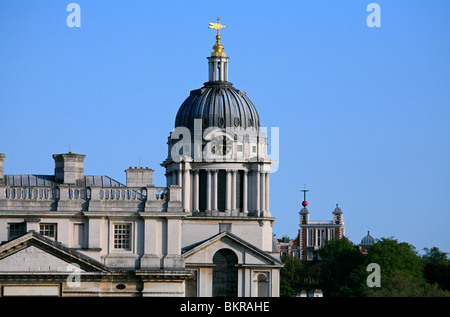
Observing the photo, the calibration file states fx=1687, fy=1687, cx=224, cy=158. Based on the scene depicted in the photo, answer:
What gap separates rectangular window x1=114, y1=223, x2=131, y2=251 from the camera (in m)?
93.4

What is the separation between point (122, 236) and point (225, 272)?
3895 cm

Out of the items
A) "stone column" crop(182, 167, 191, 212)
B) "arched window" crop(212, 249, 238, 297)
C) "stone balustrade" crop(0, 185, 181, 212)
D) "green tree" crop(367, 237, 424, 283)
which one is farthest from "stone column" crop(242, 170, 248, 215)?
"stone balustrade" crop(0, 185, 181, 212)

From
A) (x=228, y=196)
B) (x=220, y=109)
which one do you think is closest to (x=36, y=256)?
(x=228, y=196)

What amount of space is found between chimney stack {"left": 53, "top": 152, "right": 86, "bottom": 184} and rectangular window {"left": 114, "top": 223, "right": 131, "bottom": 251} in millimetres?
5160

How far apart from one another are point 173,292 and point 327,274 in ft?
335

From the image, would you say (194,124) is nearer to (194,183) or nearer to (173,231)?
(194,183)

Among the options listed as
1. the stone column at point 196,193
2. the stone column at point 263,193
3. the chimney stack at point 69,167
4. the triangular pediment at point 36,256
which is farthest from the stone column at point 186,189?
the triangular pediment at point 36,256

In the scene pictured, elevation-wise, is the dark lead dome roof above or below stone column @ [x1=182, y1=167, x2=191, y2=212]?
above

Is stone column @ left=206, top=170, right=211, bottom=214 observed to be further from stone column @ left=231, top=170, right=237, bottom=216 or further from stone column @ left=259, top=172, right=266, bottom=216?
stone column @ left=259, top=172, right=266, bottom=216

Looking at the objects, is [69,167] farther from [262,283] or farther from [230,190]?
[230,190]

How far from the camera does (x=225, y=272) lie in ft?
432

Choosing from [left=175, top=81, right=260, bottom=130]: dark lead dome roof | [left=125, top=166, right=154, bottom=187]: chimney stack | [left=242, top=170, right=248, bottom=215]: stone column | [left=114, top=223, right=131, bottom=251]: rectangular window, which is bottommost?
[left=114, top=223, right=131, bottom=251]: rectangular window

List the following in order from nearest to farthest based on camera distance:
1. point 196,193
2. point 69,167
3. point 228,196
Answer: point 69,167
point 228,196
point 196,193
